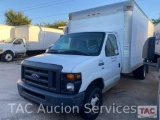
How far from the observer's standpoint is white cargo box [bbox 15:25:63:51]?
15.1 metres

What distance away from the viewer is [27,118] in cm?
375

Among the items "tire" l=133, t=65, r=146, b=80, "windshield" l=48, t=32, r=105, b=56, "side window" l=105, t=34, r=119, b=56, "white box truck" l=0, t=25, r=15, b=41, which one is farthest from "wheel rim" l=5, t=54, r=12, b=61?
"side window" l=105, t=34, r=119, b=56

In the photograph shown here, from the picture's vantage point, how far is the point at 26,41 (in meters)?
15.1

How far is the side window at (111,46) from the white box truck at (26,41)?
11119 mm

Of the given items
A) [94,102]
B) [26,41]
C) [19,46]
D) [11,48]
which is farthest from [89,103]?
[26,41]

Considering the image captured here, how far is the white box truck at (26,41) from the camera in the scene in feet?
44.2

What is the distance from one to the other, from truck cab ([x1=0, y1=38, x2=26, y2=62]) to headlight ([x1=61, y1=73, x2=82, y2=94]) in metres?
11.7

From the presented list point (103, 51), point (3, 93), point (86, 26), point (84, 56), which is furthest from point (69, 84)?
point (3, 93)

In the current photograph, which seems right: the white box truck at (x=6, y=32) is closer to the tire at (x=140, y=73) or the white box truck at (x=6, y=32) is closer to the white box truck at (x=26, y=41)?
the white box truck at (x=26, y=41)

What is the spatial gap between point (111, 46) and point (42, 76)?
2087 millimetres

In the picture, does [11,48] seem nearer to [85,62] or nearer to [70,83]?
[85,62]

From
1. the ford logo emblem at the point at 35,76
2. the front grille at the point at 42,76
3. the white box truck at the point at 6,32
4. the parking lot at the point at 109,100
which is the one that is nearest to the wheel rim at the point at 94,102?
the parking lot at the point at 109,100

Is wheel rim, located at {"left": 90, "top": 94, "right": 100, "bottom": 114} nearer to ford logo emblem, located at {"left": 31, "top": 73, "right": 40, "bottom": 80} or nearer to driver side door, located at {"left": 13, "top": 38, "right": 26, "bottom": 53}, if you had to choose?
ford logo emblem, located at {"left": 31, "top": 73, "right": 40, "bottom": 80}

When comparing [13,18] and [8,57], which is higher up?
[13,18]
